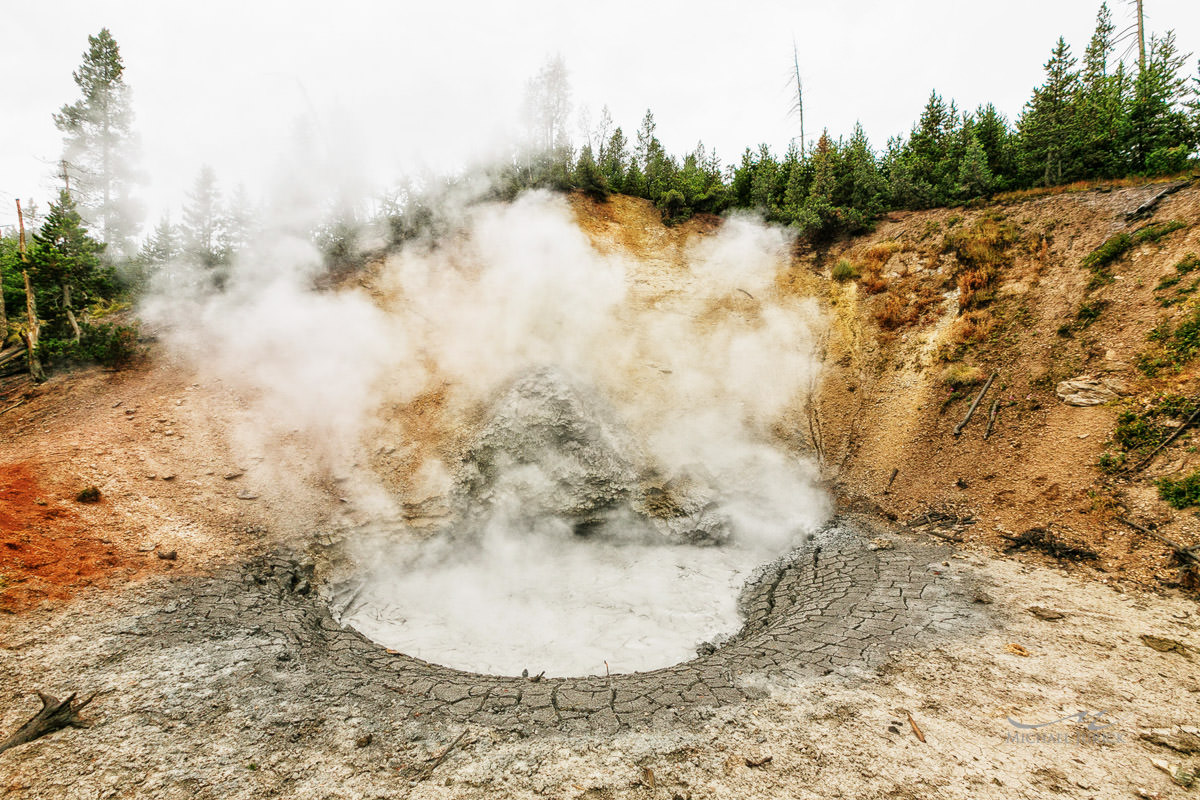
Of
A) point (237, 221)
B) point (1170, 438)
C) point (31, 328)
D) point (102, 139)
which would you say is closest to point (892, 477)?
point (1170, 438)

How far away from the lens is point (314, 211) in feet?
43.4

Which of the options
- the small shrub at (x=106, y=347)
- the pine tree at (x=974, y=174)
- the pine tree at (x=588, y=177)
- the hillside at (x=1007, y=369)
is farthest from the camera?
the pine tree at (x=588, y=177)

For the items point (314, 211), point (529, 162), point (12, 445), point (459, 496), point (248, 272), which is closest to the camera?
point (12, 445)

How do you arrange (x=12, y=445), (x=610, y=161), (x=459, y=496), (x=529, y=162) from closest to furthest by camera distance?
(x=12, y=445) < (x=459, y=496) < (x=529, y=162) < (x=610, y=161)

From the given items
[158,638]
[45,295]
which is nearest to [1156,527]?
[158,638]

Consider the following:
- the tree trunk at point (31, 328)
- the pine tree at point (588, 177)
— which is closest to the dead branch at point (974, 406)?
the pine tree at point (588, 177)

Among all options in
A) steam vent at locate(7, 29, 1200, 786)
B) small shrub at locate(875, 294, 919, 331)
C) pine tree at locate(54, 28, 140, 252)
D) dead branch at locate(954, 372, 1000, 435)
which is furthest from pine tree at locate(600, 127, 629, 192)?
pine tree at locate(54, 28, 140, 252)

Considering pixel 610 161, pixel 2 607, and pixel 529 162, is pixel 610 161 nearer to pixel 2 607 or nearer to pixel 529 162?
pixel 529 162

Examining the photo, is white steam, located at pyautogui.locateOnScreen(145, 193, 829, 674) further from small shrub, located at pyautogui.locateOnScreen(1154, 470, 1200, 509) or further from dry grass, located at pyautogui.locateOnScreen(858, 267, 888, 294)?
small shrub, located at pyautogui.locateOnScreen(1154, 470, 1200, 509)

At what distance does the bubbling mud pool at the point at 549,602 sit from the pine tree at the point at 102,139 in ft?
79.7

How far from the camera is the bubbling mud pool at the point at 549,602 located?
602cm

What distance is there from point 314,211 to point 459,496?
10122mm

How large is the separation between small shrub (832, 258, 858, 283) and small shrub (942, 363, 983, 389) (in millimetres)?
4135

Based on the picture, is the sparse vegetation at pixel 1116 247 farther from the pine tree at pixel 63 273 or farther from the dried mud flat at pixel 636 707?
the pine tree at pixel 63 273
